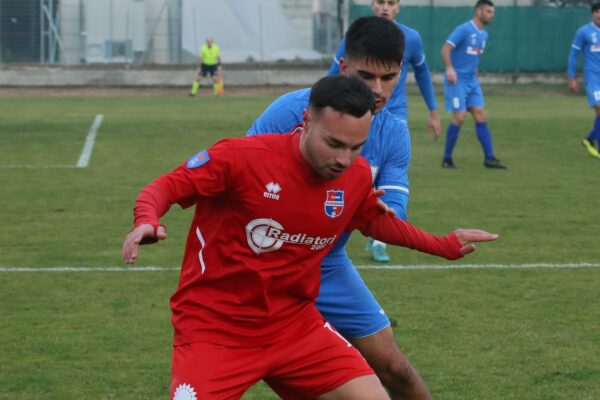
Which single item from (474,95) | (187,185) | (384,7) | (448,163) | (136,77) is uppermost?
(384,7)

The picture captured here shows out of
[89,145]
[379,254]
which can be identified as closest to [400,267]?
[379,254]

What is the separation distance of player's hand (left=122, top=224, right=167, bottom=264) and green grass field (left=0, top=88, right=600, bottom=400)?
2.55 m

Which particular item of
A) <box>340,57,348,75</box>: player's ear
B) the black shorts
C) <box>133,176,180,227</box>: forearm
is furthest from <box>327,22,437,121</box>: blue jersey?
the black shorts

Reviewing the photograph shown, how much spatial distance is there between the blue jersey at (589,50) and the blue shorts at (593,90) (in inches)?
1.3

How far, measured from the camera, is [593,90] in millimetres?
17781

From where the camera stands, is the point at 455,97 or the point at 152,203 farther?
the point at 455,97

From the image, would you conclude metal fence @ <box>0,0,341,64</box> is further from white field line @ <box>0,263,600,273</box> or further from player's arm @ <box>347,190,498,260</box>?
player's arm @ <box>347,190,498,260</box>

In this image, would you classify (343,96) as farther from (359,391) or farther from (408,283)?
(408,283)

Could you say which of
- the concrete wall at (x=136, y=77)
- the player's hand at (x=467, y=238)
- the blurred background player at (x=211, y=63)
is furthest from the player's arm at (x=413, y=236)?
the concrete wall at (x=136, y=77)

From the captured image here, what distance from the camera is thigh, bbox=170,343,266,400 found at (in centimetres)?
435

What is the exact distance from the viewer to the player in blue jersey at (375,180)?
16.9ft

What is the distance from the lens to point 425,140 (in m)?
22.0

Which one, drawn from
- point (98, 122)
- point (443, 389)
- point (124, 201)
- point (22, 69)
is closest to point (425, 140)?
point (98, 122)

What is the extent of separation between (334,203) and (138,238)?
2.93ft
